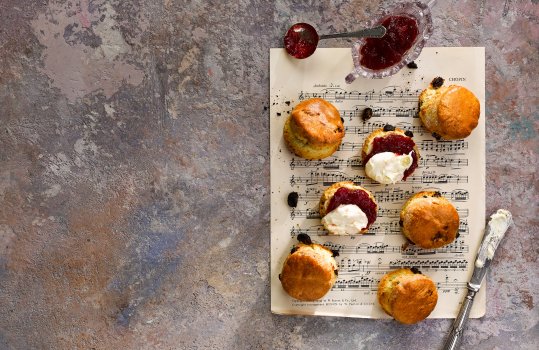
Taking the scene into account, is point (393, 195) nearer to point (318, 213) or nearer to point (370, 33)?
point (318, 213)

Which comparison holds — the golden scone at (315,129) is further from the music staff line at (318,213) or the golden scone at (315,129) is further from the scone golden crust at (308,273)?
the scone golden crust at (308,273)

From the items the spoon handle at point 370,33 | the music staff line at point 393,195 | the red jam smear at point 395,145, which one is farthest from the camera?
the music staff line at point 393,195

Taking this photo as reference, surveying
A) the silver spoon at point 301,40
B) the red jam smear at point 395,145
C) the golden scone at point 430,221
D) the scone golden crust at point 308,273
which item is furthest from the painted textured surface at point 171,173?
the red jam smear at point 395,145

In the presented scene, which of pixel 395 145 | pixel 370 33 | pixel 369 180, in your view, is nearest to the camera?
pixel 370 33

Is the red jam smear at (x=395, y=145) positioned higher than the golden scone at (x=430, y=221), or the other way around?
the red jam smear at (x=395, y=145)

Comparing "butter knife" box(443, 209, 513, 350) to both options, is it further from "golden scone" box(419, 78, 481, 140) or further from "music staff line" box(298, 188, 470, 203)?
"golden scone" box(419, 78, 481, 140)

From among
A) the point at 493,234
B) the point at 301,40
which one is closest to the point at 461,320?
the point at 493,234

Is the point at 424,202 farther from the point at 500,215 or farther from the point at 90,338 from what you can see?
the point at 90,338

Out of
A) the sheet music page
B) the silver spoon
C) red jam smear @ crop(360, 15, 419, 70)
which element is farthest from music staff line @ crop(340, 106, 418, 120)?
the silver spoon
